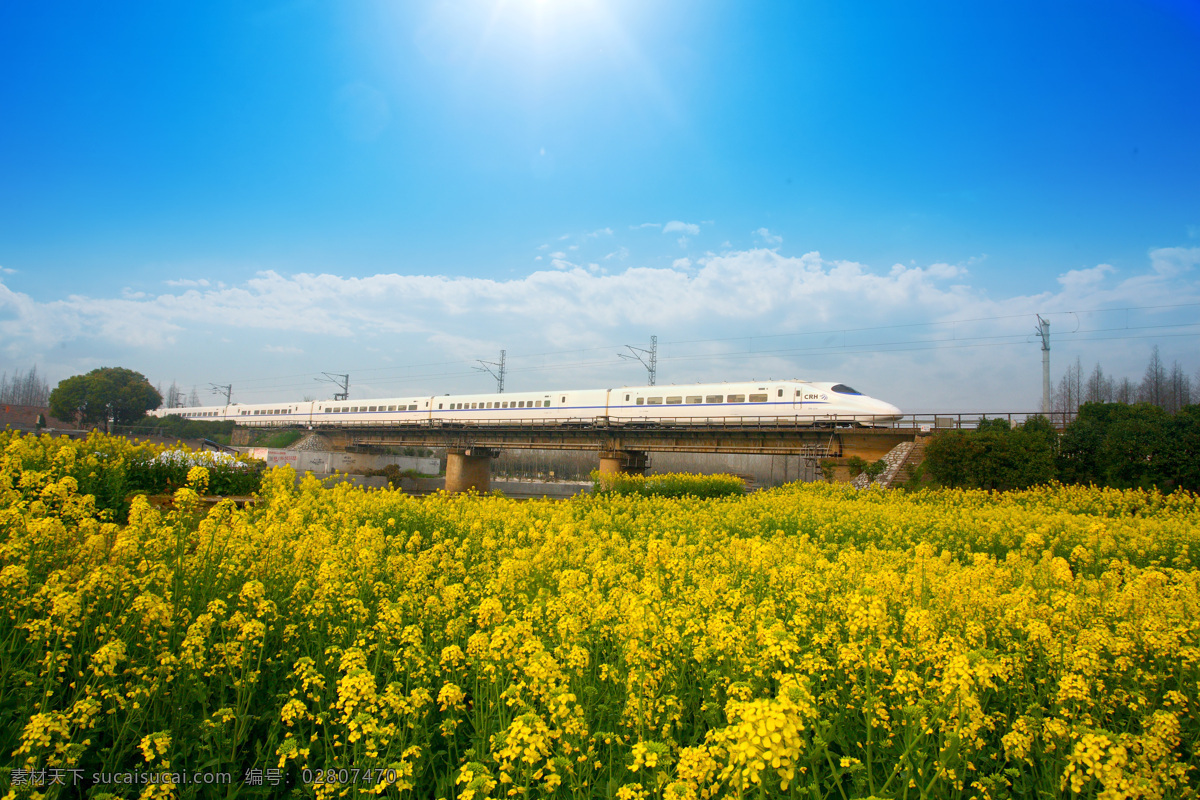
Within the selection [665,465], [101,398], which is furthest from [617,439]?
[101,398]

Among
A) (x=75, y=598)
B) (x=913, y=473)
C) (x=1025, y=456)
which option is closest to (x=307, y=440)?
(x=913, y=473)

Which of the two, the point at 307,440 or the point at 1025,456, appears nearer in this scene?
the point at 1025,456

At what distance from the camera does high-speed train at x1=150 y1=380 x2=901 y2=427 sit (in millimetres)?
30141

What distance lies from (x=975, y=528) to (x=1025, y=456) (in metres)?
15.3

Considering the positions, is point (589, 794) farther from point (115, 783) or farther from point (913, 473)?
point (913, 473)

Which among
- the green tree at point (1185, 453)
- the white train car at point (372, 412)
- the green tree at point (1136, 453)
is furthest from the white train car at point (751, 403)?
the white train car at point (372, 412)

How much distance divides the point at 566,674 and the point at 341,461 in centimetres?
5249

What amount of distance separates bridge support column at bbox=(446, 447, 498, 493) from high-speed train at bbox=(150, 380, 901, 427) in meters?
2.42

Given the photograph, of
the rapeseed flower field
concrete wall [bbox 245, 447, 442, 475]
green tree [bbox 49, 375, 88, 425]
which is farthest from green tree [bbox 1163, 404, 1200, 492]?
green tree [bbox 49, 375, 88, 425]

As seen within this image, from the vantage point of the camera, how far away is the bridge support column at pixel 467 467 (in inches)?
1769

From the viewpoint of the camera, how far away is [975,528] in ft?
31.8

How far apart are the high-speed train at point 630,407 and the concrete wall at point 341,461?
331cm

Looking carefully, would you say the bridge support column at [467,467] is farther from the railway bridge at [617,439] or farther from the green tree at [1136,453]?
the green tree at [1136,453]

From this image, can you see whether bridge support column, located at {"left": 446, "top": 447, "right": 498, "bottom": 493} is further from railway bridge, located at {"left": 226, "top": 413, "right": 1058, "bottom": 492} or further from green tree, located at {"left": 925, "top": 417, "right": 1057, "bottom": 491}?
green tree, located at {"left": 925, "top": 417, "right": 1057, "bottom": 491}
